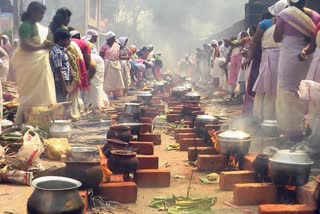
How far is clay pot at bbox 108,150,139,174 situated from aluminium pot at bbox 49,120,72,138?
2062mm

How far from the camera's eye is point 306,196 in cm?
382

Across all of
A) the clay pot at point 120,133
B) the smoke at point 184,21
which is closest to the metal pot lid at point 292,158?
the clay pot at point 120,133

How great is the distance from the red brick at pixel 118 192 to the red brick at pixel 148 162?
869 millimetres

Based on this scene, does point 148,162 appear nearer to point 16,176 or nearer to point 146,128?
point 16,176

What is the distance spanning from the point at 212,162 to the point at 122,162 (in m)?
1.31

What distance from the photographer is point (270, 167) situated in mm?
3977

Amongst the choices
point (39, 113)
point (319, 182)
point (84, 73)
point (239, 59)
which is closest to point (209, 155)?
point (319, 182)

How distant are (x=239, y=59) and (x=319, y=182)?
9.81m

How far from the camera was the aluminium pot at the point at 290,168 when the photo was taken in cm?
382

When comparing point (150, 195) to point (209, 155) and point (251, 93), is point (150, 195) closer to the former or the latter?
point (209, 155)

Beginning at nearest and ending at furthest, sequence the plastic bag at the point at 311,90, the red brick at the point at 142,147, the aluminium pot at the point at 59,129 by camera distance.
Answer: the plastic bag at the point at 311,90 < the red brick at the point at 142,147 < the aluminium pot at the point at 59,129

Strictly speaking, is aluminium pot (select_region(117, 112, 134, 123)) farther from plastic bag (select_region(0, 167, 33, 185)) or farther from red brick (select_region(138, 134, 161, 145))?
plastic bag (select_region(0, 167, 33, 185))

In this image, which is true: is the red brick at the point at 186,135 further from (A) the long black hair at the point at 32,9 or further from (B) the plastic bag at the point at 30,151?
(A) the long black hair at the point at 32,9

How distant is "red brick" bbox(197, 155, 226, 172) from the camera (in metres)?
5.28
